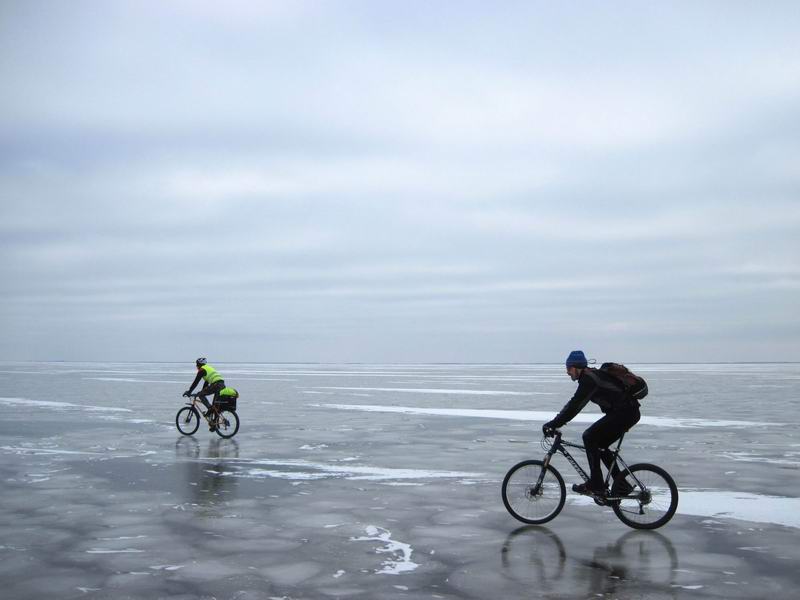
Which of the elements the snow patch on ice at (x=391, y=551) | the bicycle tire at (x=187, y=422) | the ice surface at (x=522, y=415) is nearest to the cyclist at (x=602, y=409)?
the snow patch on ice at (x=391, y=551)

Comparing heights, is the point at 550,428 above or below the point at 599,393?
below

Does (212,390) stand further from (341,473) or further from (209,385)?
(341,473)

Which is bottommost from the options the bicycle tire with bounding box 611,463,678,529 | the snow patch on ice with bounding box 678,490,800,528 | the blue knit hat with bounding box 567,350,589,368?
the snow patch on ice with bounding box 678,490,800,528

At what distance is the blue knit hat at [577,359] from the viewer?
9.70 m

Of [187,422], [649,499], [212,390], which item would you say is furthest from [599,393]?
[187,422]

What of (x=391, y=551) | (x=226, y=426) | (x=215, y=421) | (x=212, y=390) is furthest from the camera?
(x=212, y=390)

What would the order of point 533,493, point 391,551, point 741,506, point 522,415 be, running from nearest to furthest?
point 391,551, point 533,493, point 741,506, point 522,415

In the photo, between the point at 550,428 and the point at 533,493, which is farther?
the point at 533,493

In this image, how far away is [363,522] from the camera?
10.2 meters

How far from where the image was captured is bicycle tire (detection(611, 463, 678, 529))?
9727mm

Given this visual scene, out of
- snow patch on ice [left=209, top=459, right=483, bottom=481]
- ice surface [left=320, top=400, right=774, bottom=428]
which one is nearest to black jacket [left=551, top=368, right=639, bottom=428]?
snow patch on ice [left=209, top=459, right=483, bottom=481]

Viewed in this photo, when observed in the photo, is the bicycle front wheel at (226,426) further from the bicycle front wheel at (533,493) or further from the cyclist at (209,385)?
the bicycle front wheel at (533,493)

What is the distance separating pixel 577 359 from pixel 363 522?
11.3ft

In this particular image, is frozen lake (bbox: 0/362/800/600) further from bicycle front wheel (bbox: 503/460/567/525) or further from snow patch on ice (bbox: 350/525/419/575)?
bicycle front wheel (bbox: 503/460/567/525)
